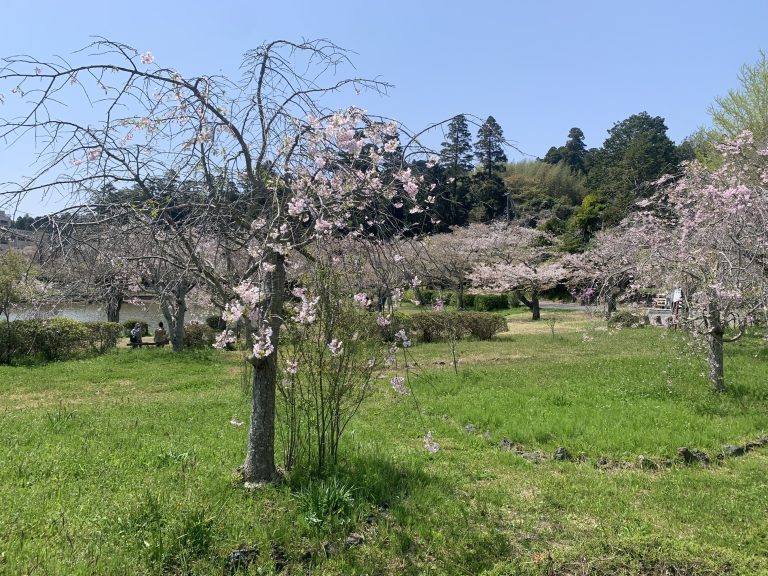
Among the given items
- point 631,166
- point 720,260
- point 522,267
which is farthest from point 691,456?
point 631,166

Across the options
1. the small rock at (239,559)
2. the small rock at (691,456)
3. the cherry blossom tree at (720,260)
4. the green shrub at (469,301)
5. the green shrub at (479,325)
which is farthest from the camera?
the green shrub at (469,301)

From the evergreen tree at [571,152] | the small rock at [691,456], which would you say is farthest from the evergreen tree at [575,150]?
the small rock at [691,456]

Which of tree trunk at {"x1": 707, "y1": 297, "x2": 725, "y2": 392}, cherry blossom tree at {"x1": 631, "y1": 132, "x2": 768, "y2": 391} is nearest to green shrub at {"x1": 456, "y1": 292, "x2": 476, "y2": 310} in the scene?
cherry blossom tree at {"x1": 631, "y1": 132, "x2": 768, "y2": 391}

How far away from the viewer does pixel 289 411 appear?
182 inches

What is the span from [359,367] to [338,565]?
1674 millimetres

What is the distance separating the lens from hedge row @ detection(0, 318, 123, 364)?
13195 millimetres

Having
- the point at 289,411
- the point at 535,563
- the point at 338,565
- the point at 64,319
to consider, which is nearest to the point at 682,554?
the point at 535,563

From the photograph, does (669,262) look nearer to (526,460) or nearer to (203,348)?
(526,460)

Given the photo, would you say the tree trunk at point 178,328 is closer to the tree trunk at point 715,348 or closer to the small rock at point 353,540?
the tree trunk at point 715,348

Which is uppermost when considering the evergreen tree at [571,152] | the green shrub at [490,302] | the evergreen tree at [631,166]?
the evergreen tree at [571,152]

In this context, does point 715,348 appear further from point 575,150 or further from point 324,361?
point 575,150

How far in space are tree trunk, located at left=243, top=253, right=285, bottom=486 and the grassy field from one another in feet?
0.70

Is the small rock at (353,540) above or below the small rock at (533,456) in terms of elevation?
above

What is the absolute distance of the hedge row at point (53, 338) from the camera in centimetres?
1320
